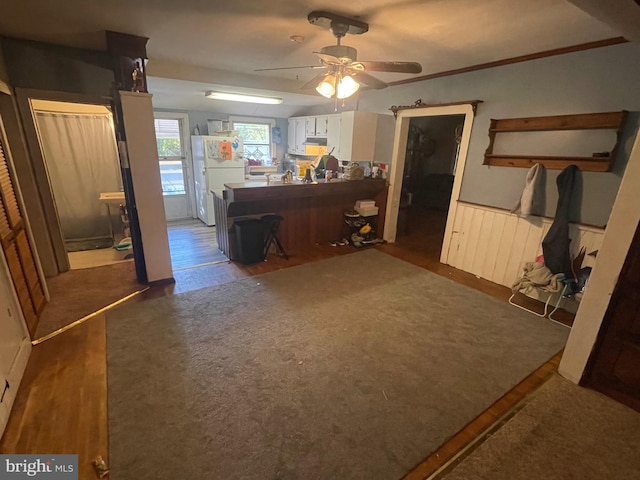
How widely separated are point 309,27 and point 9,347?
3124 mm

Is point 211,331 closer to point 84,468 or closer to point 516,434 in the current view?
point 84,468

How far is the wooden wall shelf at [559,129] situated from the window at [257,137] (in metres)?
4.88

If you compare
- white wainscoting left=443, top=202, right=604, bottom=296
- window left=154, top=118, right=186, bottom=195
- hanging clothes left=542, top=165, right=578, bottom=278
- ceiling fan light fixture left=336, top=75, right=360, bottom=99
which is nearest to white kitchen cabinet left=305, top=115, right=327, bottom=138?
window left=154, top=118, right=186, bottom=195

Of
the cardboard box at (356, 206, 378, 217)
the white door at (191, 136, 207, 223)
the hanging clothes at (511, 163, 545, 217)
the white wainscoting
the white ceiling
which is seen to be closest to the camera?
the white ceiling

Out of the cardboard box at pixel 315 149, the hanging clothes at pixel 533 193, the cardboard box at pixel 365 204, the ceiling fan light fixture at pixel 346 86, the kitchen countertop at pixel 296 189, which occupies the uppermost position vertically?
the ceiling fan light fixture at pixel 346 86

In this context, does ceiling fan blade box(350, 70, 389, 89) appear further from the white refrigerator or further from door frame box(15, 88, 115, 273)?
the white refrigerator

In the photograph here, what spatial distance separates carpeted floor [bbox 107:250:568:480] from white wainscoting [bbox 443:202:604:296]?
1.83ft

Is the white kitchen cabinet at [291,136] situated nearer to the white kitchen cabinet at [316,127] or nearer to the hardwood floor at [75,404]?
the white kitchen cabinet at [316,127]

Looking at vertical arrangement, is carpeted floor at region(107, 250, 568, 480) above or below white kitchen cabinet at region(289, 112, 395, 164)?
below

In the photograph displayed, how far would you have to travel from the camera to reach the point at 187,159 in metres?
6.02

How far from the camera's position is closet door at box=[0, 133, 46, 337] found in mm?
2326

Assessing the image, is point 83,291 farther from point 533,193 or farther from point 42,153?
point 533,193

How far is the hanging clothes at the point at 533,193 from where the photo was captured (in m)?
3.02

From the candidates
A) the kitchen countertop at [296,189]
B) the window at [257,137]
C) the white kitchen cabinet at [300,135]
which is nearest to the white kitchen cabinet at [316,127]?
the white kitchen cabinet at [300,135]
